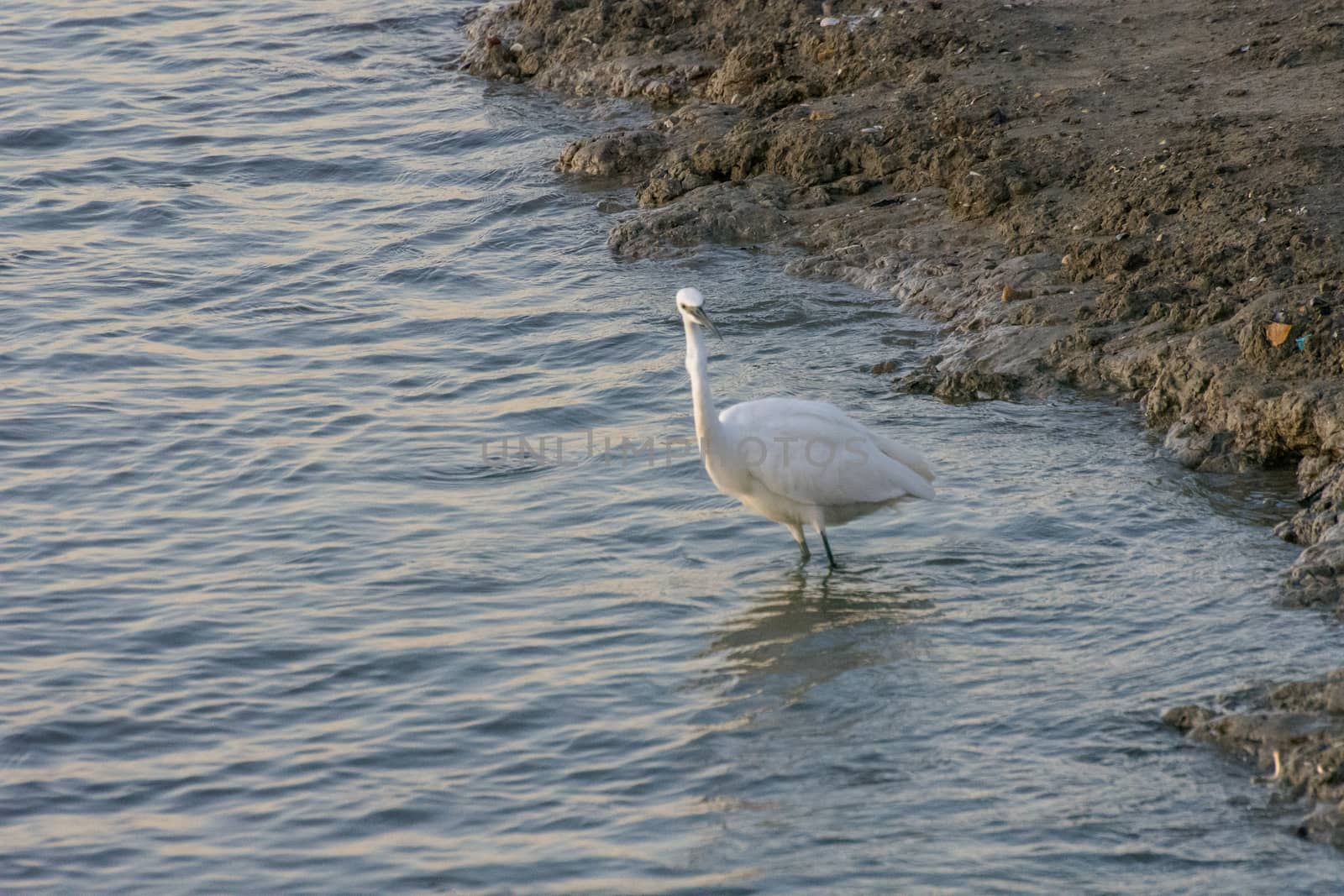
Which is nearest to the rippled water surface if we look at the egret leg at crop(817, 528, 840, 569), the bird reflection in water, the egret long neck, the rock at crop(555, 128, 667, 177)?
the bird reflection in water

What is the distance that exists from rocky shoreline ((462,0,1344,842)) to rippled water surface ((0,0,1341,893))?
287 mm

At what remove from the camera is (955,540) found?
22.7 feet

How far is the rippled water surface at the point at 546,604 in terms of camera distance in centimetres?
487

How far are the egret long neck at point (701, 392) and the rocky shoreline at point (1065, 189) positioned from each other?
5.77ft

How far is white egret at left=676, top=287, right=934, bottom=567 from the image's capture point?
22.3ft

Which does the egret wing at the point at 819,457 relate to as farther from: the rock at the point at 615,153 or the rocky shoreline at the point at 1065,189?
the rock at the point at 615,153

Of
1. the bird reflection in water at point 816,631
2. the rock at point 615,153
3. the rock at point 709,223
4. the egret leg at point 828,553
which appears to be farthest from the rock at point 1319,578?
the rock at point 615,153

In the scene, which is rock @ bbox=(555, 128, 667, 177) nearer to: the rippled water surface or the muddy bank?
the rippled water surface

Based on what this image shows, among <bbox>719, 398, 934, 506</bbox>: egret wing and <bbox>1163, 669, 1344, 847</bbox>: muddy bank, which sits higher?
<bbox>719, 398, 934, 506</bbox>: egret wing

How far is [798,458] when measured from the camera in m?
6.80

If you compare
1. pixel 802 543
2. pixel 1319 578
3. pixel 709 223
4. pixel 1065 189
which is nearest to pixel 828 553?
pixel 802 543

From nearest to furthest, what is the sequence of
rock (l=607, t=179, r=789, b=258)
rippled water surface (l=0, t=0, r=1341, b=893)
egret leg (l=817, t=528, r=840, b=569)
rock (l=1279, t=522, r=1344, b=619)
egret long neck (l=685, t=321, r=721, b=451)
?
rippled water surface (l=0, t=0, r=1341, b=893)
rock (l=1279, t=522, r=1344, b=619)
egret long neck (l=685, t=321, r=721, b=451)
egret leg (l=817, t=528, r=840, b=569)
rock (l=607, t=179, r=789, b=258)

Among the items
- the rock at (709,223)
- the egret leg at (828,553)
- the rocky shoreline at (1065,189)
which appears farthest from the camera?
the rock at (709,223)

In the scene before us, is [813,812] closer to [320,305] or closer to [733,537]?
[733,537]
